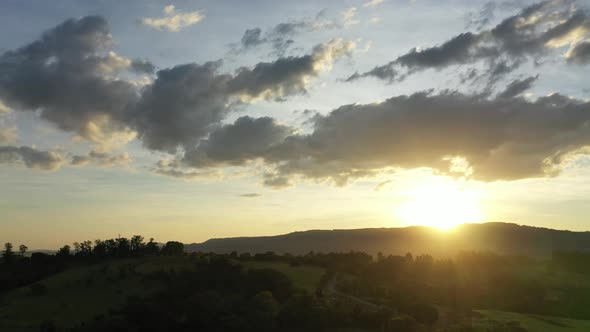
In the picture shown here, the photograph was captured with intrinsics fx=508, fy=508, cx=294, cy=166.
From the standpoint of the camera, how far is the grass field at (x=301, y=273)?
100812mm

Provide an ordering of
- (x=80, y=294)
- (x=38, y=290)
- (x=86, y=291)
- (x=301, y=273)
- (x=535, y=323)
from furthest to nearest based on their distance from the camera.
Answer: (x=301, y=273)
(x=38, y=290)
(x=86, y=291)
(x=80, y=294)
(x=535, y=323)

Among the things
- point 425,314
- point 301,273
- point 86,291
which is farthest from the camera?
point 301,273

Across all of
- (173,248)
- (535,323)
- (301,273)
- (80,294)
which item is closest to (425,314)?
(535,323)

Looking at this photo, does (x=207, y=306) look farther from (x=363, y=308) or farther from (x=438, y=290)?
(x=438, y=290)

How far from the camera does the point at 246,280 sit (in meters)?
101

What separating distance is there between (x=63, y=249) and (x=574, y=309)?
444 ft

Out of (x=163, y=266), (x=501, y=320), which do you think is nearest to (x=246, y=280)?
(x=163, y=266)

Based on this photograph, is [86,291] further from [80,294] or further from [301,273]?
[301,273]

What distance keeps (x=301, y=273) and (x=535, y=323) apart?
50.8 m

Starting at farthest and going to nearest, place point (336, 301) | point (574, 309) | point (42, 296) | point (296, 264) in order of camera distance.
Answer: point (296, 264) → point (42, 296) → point (574, 309) → point (336, 301)

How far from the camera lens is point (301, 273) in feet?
364

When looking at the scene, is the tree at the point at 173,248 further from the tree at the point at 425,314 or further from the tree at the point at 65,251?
the tree at the point at 425,314

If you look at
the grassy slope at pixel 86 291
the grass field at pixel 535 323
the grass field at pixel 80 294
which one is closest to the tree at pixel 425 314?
the grass field at pixel 535 323

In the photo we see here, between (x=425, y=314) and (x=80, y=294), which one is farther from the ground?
(x=80, y=294)
